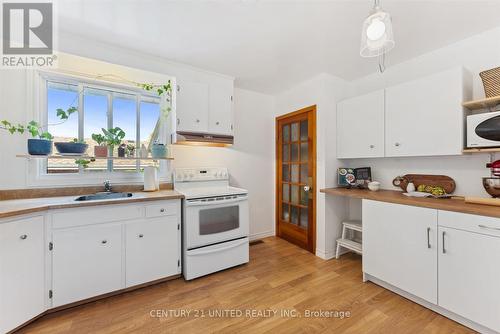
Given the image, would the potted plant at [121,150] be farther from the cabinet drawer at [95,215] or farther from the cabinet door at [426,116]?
the cabinet door at [426,116]

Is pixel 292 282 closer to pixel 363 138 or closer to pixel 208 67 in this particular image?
pixel 363 138

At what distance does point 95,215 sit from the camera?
5.98 feet

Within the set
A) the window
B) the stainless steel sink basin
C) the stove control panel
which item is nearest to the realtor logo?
the window

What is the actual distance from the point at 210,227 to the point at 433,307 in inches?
84.2

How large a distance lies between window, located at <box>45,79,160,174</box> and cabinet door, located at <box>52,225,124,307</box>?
79cm

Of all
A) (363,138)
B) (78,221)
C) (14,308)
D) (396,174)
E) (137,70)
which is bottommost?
(14,308)

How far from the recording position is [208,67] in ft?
8.66

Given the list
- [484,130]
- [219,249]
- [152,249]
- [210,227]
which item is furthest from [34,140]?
[484,130]

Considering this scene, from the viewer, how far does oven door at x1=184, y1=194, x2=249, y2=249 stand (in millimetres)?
2197

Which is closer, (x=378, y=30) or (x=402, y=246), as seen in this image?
(x=378, y=30)

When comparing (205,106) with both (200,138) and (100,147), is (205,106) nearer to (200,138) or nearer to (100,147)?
(200,138)

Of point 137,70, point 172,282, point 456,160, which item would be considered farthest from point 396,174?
point 137,70

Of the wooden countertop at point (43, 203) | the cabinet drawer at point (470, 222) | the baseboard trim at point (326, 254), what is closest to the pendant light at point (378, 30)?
the cabinet drawer at point (470, 222)

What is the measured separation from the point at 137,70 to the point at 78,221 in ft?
5.67
